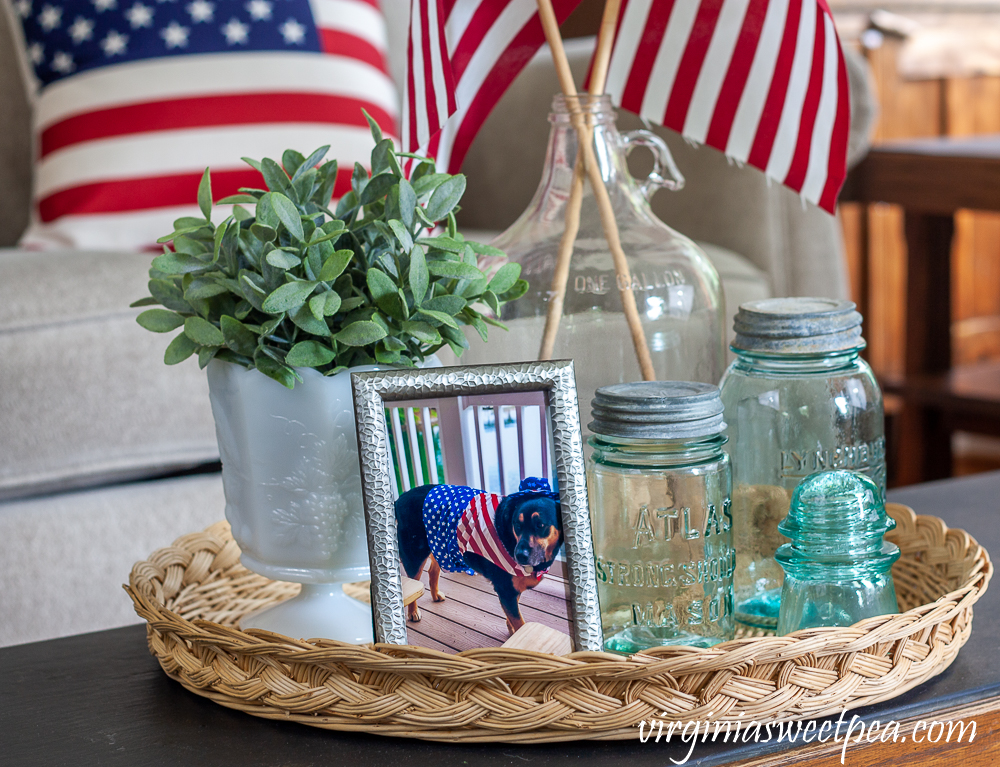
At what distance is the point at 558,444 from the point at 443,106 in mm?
323

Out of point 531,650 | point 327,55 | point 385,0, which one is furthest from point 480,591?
point 385,0

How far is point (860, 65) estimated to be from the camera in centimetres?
150

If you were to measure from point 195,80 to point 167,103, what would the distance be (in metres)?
0.05

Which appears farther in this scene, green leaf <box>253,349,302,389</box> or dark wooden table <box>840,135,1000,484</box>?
dark wooden table <box>840,135,1000,484</box>

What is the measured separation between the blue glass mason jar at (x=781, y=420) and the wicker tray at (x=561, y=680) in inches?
4.8

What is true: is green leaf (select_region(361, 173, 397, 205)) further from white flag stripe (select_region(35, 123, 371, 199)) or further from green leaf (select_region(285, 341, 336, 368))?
white flag stripe (select_region(35, 123, 371, 199))

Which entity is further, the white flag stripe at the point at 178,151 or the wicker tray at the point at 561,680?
the white flag stripe at the point at 178,151

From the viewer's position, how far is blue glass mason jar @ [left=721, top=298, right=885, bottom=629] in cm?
63

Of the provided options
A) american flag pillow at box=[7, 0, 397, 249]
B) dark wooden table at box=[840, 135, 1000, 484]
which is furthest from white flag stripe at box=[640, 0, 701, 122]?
dark wooden table at box=[840, 135, 1000, 484]

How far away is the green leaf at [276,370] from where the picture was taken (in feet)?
1.87

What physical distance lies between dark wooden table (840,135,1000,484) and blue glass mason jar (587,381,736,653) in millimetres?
1644

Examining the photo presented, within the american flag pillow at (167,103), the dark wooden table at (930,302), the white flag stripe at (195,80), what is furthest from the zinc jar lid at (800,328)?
the dark wooden table at (930,302)

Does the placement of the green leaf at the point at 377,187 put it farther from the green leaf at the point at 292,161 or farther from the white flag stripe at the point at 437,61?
the white flag stripe at the point at 437,61

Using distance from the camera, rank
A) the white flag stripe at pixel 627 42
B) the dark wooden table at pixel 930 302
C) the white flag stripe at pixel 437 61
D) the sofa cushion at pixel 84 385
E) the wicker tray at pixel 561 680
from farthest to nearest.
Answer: the dark wooden table at pixel 930 302, the sofa cushion at pixel 84 385, the white flag stripe at pixel 627 42, the white flag stripe at pixel 437 61, the wicker tray at pixel 561 680
